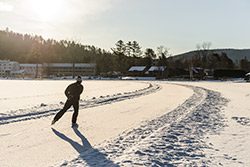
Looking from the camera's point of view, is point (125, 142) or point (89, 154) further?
point (125, 142)

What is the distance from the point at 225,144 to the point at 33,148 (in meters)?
4.78

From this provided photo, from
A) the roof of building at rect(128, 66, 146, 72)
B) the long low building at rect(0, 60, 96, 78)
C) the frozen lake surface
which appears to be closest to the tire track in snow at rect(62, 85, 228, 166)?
the frozen lake surface

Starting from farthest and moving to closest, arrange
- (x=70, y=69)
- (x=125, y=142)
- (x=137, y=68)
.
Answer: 1. (x=70, y=69)
2. (x=137, y=68)
3. (x=125, y=142)

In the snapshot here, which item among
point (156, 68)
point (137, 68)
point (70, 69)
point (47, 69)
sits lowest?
point (47, 69)

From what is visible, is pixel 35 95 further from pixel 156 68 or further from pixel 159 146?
pixel 156 68

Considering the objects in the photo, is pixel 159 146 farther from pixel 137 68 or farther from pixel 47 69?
pixel 47 69

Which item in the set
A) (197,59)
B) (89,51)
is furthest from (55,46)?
(197,59)

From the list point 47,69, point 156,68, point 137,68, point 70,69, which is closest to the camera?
point 156,68

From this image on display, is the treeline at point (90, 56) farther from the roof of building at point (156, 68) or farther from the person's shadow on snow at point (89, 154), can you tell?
the person's shadow on snow at point (89, 154)

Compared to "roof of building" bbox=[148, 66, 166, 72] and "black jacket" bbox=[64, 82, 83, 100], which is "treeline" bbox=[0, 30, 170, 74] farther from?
"black jacket" bbox=[64, 82, 83, 100]

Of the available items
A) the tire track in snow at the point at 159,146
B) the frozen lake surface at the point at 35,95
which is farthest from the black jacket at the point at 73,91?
the frozen lake surface at the point at 35,95

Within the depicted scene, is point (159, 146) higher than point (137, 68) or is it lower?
lower

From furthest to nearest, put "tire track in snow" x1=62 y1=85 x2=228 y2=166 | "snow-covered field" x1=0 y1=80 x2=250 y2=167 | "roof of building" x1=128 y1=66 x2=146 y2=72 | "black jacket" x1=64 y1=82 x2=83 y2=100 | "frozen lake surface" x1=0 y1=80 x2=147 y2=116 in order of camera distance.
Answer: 1. "roof of building" x1=128 y1=66 x2=146 y2=72
2. "frozen lake surface" x1=0 y1=80 x2=147 y2=116
3. "black jacket" x1=64 y1=82 x2=83 y2=100
4. "snow-covered field" x1=0 y1=80 x2=250 y2=167
5. "tire track in snow" x1=62 y1=85 x2=228 y2=166

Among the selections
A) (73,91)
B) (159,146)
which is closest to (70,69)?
(73,91)
